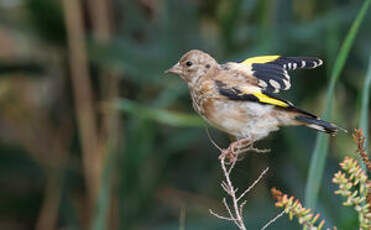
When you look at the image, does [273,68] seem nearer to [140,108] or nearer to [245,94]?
[245,94]

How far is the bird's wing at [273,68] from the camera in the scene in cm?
192

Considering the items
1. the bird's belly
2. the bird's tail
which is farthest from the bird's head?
the bird's tail

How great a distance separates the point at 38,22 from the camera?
406 centimetres

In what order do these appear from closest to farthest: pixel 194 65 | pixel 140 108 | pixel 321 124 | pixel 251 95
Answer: pixel 321 124 < pixel 251 95 < pixel 194 65 < pixel 140 108

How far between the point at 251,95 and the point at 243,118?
9cm

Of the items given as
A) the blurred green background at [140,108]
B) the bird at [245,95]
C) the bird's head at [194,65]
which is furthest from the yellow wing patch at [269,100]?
the blurred green background at [140,108]

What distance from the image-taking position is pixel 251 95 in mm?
1986

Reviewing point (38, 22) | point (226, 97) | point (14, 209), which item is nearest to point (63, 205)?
point (14, 209)

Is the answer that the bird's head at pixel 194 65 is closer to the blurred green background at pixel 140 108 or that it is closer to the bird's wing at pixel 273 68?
the bird's wing at pixel 273 68

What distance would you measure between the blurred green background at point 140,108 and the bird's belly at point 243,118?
1.39 meters

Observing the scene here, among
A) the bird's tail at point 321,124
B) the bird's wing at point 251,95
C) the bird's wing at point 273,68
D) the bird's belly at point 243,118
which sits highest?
the bird's wing at point 273,68

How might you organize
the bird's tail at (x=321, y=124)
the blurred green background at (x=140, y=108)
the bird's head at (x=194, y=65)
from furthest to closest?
the blurred green background at (x=140, y=108)
the bird's head at (x=194, y=65)
the bird's tail at (x=321, y=124)

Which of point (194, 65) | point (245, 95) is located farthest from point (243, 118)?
point (194, 65)

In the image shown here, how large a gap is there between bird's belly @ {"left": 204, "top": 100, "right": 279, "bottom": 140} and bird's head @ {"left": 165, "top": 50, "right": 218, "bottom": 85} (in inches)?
5.5
